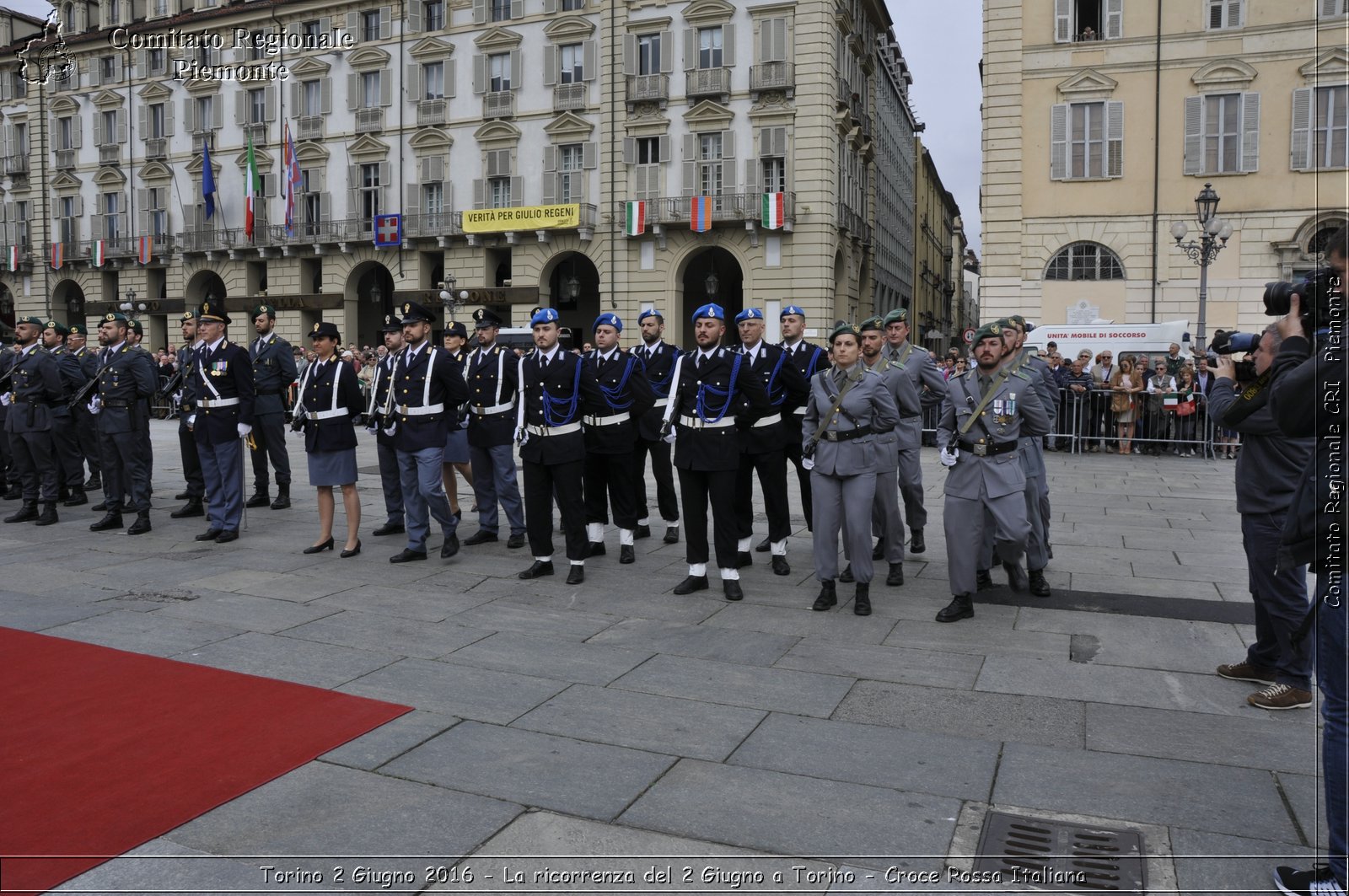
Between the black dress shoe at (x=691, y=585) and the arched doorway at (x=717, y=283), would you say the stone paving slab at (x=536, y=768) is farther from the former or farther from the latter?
the arched doorway at (x=717, y=283)

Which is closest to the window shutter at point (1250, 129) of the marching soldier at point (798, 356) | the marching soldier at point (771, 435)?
the marching soldier at point (798, 356)

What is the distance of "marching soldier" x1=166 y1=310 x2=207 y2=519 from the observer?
11.5m

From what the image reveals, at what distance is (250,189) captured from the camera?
4009 cm

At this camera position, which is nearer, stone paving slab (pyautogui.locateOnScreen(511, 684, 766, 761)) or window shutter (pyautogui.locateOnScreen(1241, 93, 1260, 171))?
stone paving slab (pyautogui.locateOnScreen(511, 684, 766, 761))

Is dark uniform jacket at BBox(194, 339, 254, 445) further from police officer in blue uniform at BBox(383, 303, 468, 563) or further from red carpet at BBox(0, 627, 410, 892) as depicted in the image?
red carpet at BBox(0, 627, 410, 892)

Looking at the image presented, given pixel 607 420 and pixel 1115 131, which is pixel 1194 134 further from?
pixel 607 420

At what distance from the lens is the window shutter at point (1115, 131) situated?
26750 mm

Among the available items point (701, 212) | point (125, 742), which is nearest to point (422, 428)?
point (125, 742)

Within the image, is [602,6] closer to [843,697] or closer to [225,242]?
[225,242]

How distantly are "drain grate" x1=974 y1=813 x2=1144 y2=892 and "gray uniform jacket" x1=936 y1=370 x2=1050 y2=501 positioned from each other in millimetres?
3144

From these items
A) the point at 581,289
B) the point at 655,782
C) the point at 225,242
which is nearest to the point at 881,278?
the point at 581,289

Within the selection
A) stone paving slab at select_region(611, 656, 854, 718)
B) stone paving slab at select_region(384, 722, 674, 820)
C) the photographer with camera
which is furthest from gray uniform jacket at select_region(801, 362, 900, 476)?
the photographer with camera

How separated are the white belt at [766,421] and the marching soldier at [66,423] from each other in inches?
323

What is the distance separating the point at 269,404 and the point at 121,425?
173 centimetres
